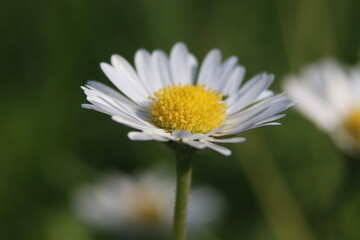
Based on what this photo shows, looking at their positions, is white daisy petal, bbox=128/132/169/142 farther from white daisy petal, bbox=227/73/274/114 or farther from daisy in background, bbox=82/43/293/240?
white daisy petal, bbox=227/73/274/114

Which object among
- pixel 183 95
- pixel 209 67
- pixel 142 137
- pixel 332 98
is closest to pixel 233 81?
pixel 209 67

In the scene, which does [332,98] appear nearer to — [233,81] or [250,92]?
[233,81]

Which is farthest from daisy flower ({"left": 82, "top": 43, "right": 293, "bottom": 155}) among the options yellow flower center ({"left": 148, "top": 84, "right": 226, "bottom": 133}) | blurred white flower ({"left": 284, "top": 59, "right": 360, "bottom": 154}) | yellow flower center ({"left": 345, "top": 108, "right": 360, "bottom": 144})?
yellow flower center ({"left": 345, "top": 108, "right": 360, "bottom": 144})

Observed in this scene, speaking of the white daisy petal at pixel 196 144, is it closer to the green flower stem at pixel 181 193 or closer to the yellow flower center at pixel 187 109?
the green flower stem at pixel 181 193

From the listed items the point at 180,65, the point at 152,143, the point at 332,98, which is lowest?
the point at 180,65

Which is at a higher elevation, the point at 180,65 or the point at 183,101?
the point at 180,65

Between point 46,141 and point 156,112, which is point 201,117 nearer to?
point 156,112

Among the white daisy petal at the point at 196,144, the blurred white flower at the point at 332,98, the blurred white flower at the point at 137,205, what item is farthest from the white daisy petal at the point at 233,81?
the blurred white flower at the point at 137,205
